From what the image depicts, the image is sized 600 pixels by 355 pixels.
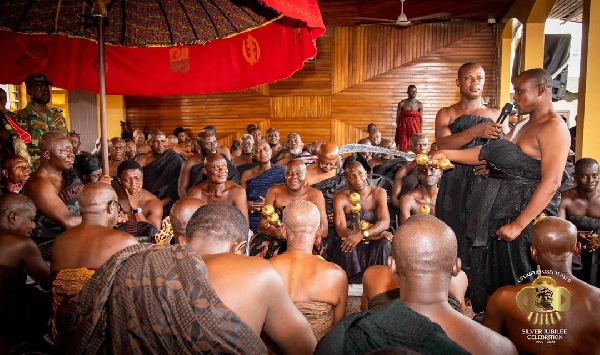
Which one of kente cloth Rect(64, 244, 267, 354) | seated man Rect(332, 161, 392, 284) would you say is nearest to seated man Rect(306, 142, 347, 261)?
seated man Rect(332, 161, 392, 284)

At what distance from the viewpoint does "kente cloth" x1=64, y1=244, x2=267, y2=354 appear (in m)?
1.83

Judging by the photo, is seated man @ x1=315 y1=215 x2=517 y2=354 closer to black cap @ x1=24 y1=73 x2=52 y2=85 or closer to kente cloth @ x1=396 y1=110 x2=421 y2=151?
black cap @ x1=24 y1=73 x2=52 y2=85

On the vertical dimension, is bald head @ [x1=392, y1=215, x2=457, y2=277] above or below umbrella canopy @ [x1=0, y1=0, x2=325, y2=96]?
below

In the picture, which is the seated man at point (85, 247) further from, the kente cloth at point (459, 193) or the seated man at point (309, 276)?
the kente cloth at point (459, 193)

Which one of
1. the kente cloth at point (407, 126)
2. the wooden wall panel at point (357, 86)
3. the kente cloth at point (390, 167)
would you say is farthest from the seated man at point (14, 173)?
the wooden wall panel at point (357, 86)

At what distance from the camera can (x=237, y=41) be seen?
4391 millimetres

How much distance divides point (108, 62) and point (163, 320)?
11.3 feet

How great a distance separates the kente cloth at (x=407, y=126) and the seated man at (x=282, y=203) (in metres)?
8.53

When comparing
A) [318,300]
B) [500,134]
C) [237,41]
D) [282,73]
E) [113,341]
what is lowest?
[318,300]

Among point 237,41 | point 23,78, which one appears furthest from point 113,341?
point 23,78

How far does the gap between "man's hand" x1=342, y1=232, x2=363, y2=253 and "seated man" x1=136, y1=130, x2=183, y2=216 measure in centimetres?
292

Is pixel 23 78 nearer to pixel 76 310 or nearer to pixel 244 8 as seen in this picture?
pixel 244 8

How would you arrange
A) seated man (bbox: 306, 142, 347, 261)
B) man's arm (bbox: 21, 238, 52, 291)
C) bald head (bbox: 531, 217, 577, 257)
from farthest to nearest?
seated man (bbox: 306, 142, 347, 261)
man's arm (bbox: 21, 238, 52, 291)
bald head (bbox: 531, 217, 577, 257)

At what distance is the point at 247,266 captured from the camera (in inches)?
81.1
